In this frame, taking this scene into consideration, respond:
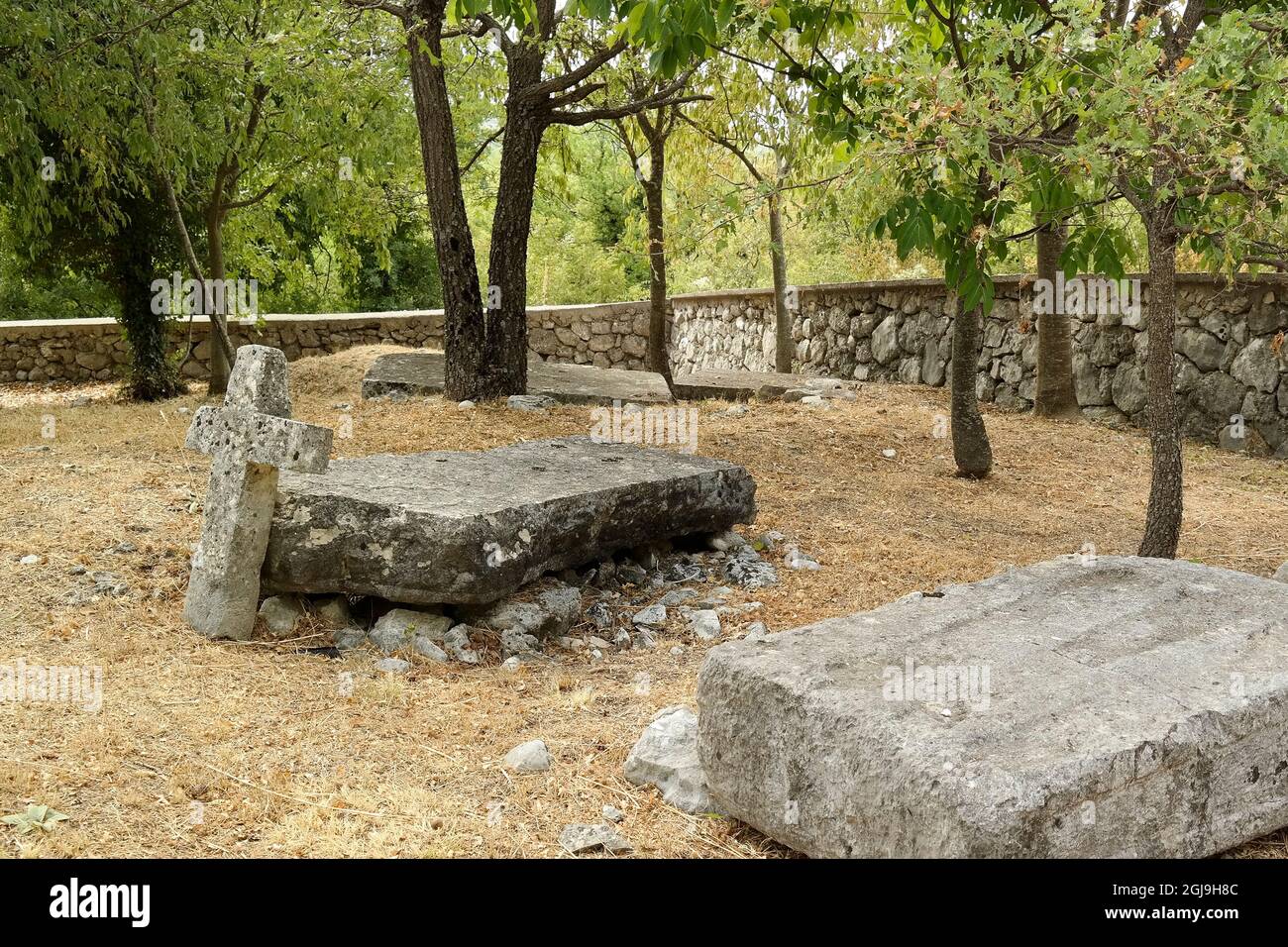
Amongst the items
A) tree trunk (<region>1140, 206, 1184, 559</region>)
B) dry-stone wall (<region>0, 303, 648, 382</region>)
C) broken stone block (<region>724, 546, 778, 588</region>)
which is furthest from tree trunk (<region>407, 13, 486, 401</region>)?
tree trunk (<region>1140, 206, 1184, 559</region>)

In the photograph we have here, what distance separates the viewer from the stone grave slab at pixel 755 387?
12.3m

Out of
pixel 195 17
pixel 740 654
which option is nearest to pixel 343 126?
pixel 195 17

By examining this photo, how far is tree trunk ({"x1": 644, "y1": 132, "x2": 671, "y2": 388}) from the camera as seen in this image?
39.0ft

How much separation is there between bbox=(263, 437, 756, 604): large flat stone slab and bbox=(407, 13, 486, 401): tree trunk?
315 centimetres

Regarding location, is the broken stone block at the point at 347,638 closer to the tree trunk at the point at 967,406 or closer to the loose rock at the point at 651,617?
the loose rock at the point at 651,617

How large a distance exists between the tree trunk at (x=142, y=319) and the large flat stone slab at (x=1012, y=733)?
10580mm

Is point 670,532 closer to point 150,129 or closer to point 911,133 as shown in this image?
point 911,133

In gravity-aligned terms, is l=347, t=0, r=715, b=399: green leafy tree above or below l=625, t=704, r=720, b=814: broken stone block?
above

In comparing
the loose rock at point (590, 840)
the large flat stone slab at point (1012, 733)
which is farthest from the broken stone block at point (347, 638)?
the large flat stone slab at point (1012, 733)

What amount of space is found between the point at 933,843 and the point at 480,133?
14918 mm

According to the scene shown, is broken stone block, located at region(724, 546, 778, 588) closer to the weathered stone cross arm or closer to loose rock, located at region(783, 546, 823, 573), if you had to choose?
loose rock, located at region(783, 546, 823, 573)

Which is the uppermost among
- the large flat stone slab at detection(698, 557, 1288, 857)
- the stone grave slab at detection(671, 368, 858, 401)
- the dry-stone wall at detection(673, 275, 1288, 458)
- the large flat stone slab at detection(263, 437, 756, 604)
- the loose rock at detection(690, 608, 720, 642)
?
the dry-stone wall at detection(673, 275, 1288, 458)

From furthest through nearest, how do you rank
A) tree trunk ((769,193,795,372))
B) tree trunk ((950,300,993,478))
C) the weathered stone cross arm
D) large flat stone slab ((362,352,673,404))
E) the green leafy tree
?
1. tree trunk ((769,193,795,372))
2. large flat stone slab ((362,352,673,404))
3. the green leafy tree
4. tree trunk ((950,300,993,478))
5. the weathered stone cross arm

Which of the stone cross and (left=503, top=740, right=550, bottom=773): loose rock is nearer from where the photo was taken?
(left=503, top=740, right=550, bottom=773): loose rock
